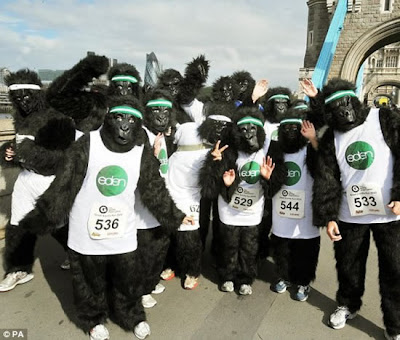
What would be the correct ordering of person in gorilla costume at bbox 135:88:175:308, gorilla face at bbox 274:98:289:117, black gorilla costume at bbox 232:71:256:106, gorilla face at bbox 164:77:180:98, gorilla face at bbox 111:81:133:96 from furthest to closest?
black gorilla costume at bbox 232:71:256:106 → gorilla face at bbox 274:98:289:117 → gorilla face at bbox 164:77:180:98 → gorilla face at bbox 111:81:133:96 → person in gorilla costume at bbox 135:88:175:308

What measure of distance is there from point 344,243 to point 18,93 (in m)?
3.21

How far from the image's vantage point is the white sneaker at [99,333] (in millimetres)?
2510

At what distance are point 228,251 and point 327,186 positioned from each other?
46.1 inches

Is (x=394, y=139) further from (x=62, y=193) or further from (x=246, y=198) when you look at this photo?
(x=62, y=193)

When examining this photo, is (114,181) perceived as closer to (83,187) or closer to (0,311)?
(83,187)

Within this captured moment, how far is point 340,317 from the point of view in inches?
108

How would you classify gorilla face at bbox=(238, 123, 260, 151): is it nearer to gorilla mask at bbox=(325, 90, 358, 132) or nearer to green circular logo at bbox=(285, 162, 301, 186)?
green circular logo at bbox=(285, 162, 301, 186)

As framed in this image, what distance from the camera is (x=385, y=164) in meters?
2.45

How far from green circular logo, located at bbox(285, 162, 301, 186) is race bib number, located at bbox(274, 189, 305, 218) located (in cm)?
9

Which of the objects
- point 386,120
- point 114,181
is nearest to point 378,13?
point 386,120

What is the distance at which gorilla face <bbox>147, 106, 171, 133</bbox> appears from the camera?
9.82 feet

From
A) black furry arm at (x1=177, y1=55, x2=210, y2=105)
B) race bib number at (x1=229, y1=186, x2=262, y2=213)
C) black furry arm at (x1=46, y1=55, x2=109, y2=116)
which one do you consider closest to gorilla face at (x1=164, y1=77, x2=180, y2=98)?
black furry arm at (x1=177, y1=55, x2=210, y2=105)

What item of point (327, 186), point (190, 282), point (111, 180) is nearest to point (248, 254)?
point (190, 282)

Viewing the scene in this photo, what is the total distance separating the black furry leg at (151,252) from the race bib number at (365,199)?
5.36ft
